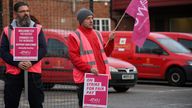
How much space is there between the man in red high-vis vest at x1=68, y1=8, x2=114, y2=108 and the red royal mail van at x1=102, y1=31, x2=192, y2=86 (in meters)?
11.9

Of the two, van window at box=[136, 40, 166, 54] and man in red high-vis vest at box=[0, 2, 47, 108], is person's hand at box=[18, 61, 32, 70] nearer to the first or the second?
man in red high-vis vest at box=[0, 2, 47, 108]

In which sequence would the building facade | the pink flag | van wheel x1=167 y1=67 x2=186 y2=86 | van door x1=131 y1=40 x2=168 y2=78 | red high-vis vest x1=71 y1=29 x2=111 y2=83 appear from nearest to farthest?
red high-vis vest x1=71 y1=29 x2=111 y2=83
the pink flag
van wheel x1=167 y1=67 x2=186 y2=86
van door x1=131 y1=40 x2=168 y2=78
the building facade

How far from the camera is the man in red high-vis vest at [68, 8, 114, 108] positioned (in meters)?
7.00

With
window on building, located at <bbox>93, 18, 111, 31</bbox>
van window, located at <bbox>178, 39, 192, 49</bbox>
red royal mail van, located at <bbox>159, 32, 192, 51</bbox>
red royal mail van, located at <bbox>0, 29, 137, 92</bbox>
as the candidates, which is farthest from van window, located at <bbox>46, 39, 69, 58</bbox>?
window on building, located at <bbox>93, 18, 111, 31</bbox>

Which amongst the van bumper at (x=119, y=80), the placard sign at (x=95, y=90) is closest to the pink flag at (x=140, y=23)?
the placard sign at (x=95, y=90)

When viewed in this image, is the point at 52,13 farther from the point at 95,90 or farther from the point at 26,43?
the point at 95,90

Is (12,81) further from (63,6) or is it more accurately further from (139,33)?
(63,6)

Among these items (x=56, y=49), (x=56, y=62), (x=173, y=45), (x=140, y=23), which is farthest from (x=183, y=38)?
(x=140, y=23)

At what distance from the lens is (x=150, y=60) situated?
1930cm

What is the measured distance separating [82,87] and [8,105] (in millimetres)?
1014

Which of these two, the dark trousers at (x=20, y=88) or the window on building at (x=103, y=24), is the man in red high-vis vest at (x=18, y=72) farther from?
the window on building at (x=103, y=24)

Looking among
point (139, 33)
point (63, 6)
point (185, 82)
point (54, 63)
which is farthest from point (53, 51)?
point (185, 82)

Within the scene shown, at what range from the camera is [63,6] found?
10.8 metres

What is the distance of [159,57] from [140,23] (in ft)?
37.9
